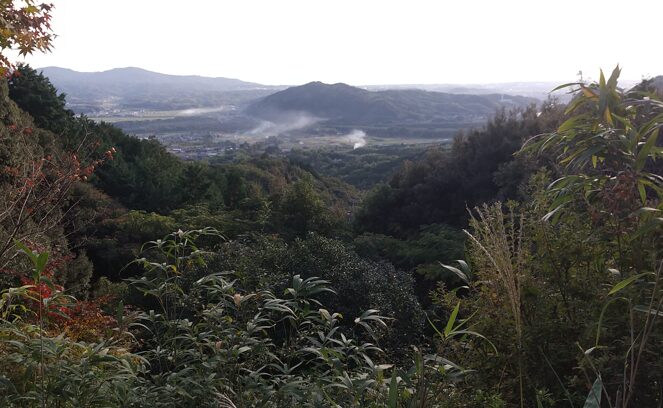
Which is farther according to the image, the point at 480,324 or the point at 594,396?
the point at 480,324

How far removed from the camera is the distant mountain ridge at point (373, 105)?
289 ft

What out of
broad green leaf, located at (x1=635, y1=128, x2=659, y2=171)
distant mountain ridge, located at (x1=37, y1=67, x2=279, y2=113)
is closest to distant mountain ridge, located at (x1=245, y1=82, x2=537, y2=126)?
distant mountain ridge, located at (x1=37, y1=67, x2=279, y2=113)

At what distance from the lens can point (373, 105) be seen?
318ft

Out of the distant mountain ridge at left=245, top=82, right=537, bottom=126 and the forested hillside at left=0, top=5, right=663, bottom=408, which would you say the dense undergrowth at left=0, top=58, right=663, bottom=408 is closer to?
the forested hillside at left=0, top=5, right=663, bottom=408

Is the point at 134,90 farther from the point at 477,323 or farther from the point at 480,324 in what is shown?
the point at 477,323

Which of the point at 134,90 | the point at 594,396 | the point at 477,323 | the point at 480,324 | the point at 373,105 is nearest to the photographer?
the point at 594,396

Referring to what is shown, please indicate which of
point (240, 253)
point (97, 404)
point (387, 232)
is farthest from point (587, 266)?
point (387, 232)

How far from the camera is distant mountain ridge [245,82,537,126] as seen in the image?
88.2 m

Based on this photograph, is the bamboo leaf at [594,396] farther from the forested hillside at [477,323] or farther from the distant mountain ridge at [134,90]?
the distant mountain ridge at [134,90]

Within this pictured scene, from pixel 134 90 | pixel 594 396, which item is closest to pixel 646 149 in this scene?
pixel 594 396

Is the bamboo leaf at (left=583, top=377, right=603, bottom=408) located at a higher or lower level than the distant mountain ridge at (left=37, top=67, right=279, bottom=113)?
lower

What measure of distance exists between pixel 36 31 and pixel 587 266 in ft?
10.3

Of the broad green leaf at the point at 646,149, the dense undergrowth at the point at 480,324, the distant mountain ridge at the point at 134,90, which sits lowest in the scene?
the dense undergrowth at the point at 480,324

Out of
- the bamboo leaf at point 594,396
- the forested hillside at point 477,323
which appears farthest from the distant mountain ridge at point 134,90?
the bamboo leaf at point 594,396
